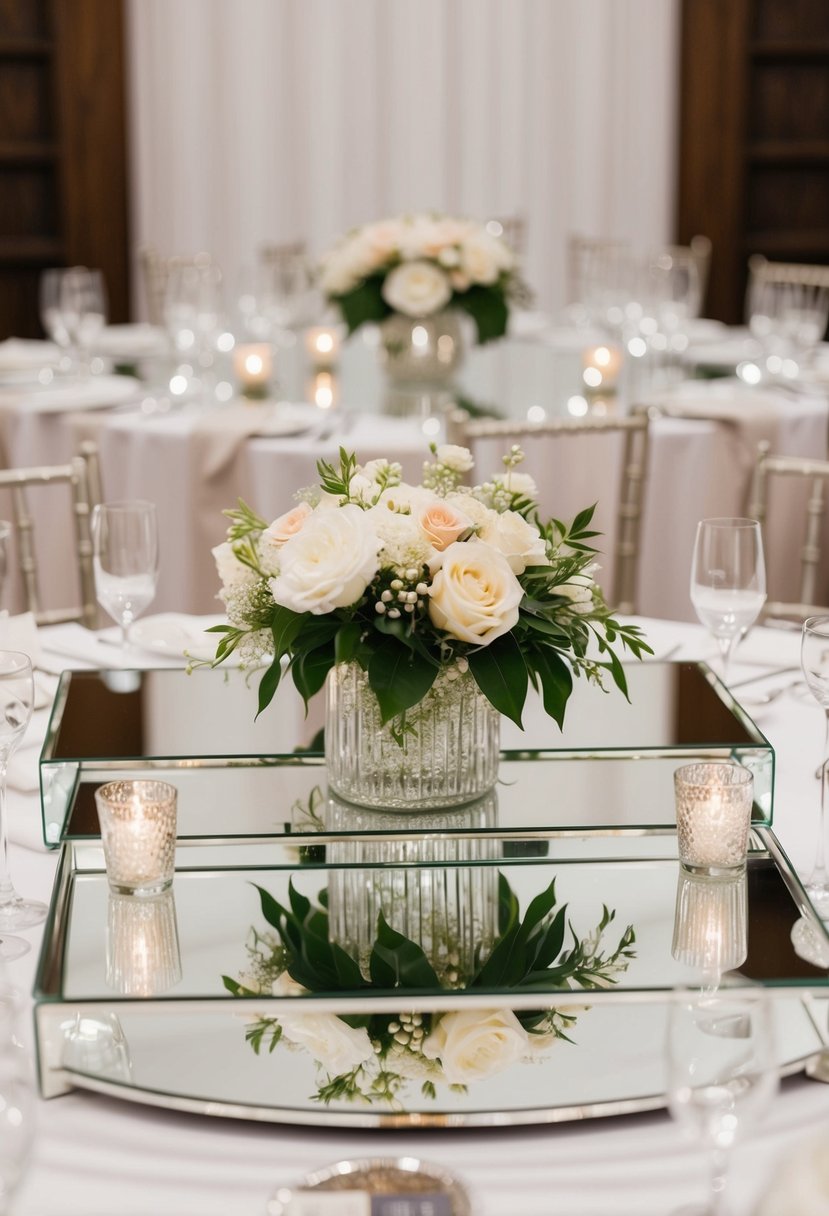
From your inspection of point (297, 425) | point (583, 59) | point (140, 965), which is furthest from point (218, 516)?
point (583, 59)

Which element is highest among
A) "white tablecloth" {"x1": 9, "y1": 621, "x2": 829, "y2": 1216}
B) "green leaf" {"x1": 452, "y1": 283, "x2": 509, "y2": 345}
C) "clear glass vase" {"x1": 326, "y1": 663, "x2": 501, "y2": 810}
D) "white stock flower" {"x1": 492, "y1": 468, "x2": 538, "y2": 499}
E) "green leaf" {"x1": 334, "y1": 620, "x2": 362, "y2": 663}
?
"green leaf" {"x1": 452, "y1": 283, "x2": 509, "y2": 345}

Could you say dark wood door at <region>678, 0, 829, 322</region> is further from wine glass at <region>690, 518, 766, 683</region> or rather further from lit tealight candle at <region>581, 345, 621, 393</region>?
wine glass at <region>690, 518, 766, 683</region>

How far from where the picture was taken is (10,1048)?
0.93 m

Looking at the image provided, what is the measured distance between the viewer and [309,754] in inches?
66.4

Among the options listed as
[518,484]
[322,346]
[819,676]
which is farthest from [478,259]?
[819,676]

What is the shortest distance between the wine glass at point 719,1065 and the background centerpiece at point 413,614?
20.3 inches

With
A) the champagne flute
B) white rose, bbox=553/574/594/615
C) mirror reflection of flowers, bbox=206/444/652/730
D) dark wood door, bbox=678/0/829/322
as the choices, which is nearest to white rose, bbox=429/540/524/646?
Result: mirror reflection of flowers, bbox=206/444/652/730

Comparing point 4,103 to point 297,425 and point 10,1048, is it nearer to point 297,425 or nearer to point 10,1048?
point 297,425

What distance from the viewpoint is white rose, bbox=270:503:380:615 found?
4.46 feet

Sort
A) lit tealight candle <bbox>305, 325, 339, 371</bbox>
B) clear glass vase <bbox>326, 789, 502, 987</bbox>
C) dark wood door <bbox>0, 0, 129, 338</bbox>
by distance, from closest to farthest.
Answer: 1. clear glass vase <bbox>326, 789, 502, 987</bbox>
2. lit tealight candle <bbox>305, 325, 339, 371</bbox>
3. dark wood door <bbox>0, 0, 129, 338</bbox>

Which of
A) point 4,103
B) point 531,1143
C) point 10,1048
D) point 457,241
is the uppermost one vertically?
point 4,103

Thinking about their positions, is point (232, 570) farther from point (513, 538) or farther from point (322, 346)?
point (322, 346)

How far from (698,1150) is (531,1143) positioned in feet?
0.37

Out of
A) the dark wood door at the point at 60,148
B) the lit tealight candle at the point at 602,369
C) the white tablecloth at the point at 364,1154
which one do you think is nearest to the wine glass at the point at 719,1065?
the white tablecloth at the point at 364,1154
